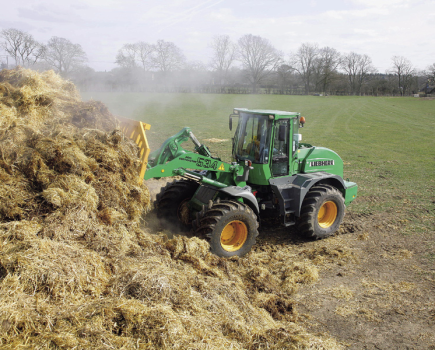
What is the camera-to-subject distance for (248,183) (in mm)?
8156

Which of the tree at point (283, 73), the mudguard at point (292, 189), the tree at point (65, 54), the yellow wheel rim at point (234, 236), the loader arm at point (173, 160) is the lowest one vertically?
the yellow wheel rim at point (234, 236)

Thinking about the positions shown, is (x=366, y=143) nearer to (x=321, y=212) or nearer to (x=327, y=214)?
(x=327, y=214)

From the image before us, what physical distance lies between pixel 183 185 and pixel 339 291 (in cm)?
404

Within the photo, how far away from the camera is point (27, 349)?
11.4 ft

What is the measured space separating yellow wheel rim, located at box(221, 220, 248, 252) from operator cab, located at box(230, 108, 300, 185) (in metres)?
1.25

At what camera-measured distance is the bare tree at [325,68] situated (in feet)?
286

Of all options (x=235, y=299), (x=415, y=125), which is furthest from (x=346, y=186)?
(x=415, y=125)

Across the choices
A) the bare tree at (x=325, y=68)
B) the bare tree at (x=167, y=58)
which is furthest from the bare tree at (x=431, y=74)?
the bare tree at (x=167, y=58)

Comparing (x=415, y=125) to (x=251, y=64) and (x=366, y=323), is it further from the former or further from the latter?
(x=366, y=323)

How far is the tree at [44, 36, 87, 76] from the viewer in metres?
10.8

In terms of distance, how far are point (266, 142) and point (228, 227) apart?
78.8 inches

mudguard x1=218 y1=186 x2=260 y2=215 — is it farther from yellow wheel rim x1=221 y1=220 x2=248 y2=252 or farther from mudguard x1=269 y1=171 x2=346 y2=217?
mudguard x1=269 y1=171 x2=346 y2=217

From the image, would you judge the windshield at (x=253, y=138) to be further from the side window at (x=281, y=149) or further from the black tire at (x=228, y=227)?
the black tire at (x=228, y=227)

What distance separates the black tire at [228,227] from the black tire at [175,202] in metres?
1.30
